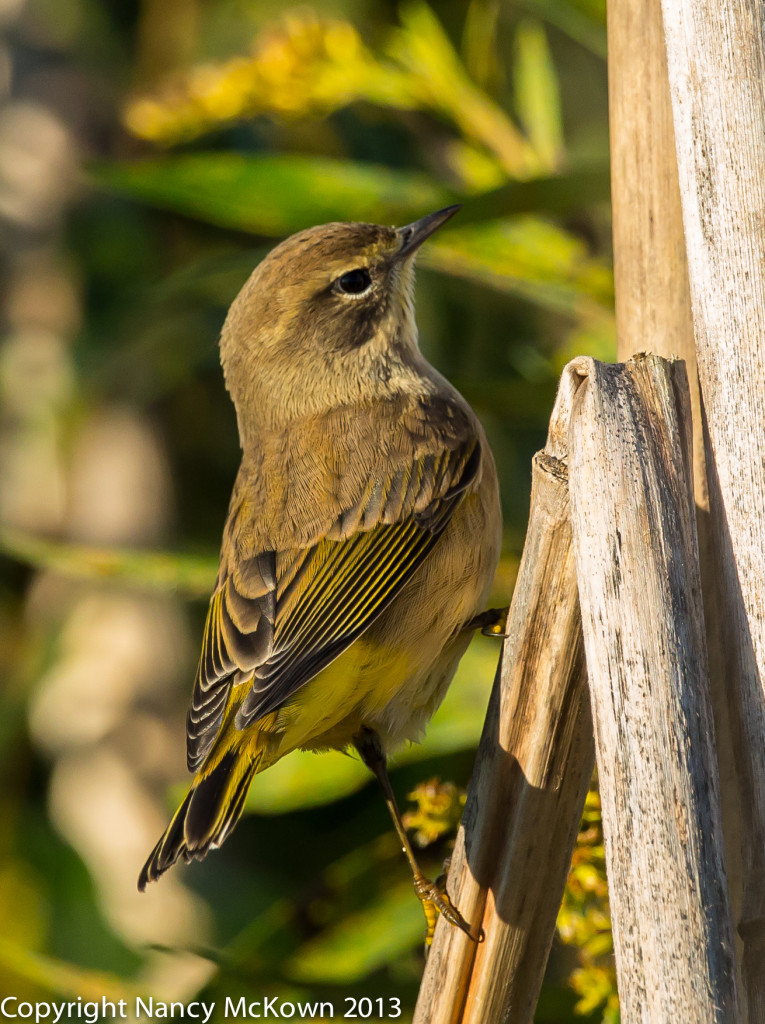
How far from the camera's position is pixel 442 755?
2381mm

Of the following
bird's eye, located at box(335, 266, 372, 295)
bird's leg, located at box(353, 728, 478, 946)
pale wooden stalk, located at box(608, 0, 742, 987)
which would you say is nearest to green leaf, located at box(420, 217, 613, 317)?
bird's eye, located at box(335, 266, 372, 295)

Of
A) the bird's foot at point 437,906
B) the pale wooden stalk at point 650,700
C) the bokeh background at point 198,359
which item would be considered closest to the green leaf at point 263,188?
the bokeh background at point 198,359

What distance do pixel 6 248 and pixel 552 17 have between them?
2617 millimetres

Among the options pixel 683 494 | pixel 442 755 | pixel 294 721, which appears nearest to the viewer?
pixel 683 494

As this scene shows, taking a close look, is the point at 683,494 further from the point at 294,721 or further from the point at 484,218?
the point at 484,218

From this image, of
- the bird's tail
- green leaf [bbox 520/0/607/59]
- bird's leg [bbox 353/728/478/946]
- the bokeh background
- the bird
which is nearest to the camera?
bird's leg [bbox 353/728/478/946]

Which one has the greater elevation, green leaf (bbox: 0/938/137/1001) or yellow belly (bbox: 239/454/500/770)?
yellow belly (bbox: 239/454/500/770)

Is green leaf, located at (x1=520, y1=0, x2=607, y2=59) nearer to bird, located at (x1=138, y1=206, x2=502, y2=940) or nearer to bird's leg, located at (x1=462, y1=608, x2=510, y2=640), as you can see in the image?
bird, located at (x1=138, y1=206, x2=502, y2=940)

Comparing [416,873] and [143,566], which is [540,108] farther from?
[416,873]

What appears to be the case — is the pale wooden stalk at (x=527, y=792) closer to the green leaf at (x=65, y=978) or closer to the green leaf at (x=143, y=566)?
the green leaf at (x=65, y=978)

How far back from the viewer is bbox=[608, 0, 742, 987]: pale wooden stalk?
4.88ft

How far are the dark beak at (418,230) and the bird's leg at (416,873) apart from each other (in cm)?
107

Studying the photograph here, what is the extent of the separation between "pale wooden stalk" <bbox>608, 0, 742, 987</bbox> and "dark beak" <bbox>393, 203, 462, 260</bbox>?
87 centimetres

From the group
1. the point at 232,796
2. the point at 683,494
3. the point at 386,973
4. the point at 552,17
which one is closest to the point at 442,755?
the point at 386,973
